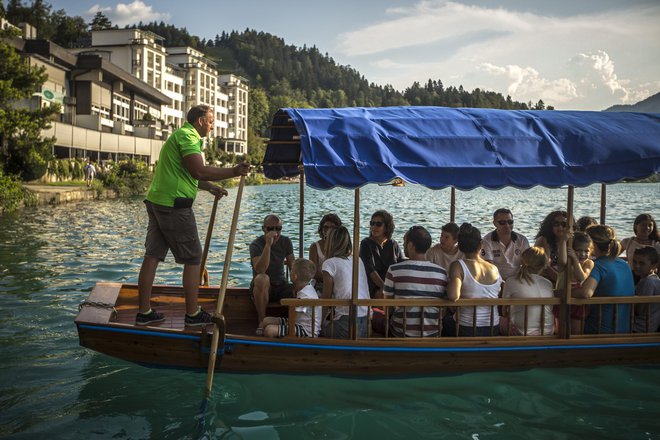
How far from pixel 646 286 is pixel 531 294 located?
1.44 m

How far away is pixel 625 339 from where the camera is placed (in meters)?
6.77

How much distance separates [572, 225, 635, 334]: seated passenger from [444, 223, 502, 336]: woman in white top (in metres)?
0.93

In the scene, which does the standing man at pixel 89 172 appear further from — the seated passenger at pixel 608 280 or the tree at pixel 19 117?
the seated passenger at pixel 608 280

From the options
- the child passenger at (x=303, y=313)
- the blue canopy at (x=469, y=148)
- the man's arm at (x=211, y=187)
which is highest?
the blue canopy at (x=469, y=148)

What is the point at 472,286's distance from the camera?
646 centimetres

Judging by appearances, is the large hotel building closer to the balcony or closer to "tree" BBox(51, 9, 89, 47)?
the balcony

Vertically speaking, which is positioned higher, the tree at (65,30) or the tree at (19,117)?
the tree at (65,30)

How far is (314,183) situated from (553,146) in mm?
2665

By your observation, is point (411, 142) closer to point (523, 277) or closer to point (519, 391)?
point (523, 277)

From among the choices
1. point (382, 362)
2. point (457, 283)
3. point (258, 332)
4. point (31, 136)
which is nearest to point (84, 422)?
point (258, 332)

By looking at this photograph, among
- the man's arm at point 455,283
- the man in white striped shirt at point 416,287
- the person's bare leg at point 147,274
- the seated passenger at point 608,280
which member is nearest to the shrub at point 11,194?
the person's bare leg at point 147,274

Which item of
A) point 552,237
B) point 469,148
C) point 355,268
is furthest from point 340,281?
point 552,237

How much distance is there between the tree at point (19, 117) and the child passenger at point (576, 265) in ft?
80.3

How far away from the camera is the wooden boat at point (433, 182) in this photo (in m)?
6.31
